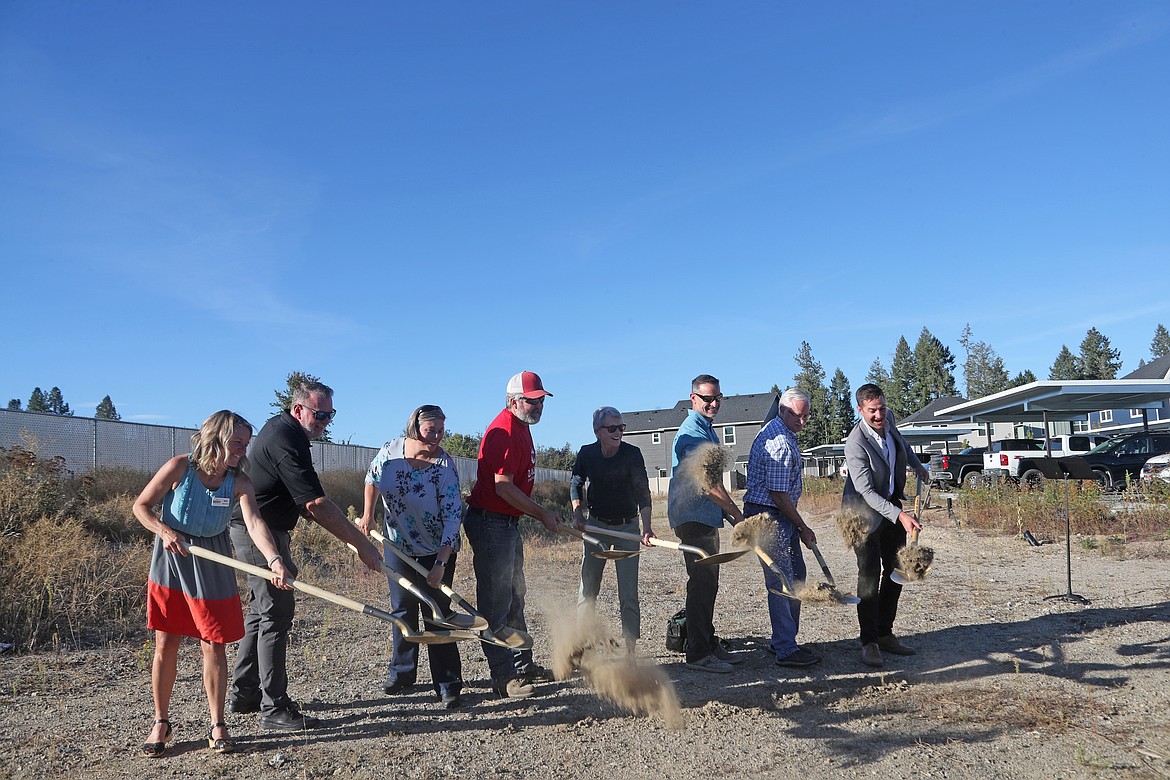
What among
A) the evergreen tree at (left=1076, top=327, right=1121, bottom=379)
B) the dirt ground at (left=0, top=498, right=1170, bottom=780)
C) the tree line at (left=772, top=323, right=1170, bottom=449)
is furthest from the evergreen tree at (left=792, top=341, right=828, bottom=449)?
the dirt ground at (left=0, top=498, right=1170, bottom=780)

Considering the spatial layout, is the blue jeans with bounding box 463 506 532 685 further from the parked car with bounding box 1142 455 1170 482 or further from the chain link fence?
the parked car with bounding box 1142 455 1170 482

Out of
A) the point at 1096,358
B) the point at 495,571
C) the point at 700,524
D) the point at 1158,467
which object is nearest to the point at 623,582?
the point at 700,524

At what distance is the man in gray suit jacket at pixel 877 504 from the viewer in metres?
5.98

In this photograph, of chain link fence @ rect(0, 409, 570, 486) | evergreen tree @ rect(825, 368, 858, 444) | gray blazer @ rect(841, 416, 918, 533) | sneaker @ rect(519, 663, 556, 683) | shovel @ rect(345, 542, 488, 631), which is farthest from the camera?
evergreen tree @ rect(825, 368, 858, 444)

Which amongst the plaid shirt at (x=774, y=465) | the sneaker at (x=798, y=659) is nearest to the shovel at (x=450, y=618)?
the plaid shirt at (x=774, y=465)

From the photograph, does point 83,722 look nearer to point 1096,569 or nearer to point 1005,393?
point 1096,569

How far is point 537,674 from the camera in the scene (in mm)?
5699

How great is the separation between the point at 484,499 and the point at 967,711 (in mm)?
3081

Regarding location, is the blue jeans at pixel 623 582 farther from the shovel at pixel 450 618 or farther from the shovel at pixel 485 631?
the shovel at pixel 450 618

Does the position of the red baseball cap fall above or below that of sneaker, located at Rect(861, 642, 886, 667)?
above

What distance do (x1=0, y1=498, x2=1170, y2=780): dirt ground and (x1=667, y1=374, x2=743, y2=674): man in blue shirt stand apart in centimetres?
20

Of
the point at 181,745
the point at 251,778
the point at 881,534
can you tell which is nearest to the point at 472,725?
the point at 251,778

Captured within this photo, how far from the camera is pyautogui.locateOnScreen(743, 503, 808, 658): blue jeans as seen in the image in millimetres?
5695

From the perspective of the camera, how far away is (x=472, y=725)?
4.72 meters
